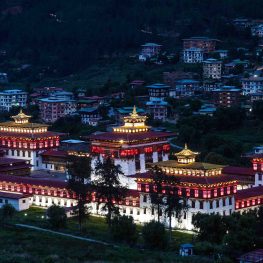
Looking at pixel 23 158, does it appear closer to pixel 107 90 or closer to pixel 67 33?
pixel 107 90

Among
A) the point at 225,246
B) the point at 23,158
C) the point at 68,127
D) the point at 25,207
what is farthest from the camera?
the point at 68,127

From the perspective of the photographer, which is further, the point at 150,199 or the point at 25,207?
the point at 25,207

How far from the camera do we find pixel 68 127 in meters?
103

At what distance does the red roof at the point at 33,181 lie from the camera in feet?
239

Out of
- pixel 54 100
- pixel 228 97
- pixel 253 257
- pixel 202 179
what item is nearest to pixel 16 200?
pixel 202 179

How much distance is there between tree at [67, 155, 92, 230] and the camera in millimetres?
64312

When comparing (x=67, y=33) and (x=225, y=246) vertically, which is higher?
(x=67, y=33)

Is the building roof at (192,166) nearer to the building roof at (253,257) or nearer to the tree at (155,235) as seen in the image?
the tree at (155,235)

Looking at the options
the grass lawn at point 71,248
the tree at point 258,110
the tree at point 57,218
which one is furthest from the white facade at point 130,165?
the tree at point 258,110

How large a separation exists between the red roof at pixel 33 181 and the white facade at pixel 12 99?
1660 inches

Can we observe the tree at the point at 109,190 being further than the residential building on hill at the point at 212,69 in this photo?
No

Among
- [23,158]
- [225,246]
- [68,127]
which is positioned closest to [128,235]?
[225,246]

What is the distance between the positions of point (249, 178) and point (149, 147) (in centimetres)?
816

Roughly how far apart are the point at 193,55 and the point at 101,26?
3095cm
